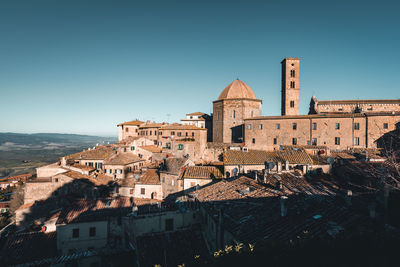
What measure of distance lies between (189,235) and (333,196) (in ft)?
35.0

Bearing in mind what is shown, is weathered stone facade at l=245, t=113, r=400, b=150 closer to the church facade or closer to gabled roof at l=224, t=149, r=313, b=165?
the church facade

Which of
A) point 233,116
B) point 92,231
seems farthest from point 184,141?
point 92,231

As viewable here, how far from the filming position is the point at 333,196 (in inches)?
610

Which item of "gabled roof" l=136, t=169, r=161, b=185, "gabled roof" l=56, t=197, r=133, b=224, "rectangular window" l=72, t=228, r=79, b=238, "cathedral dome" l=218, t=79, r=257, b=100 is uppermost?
"cathedral dome" l=218, t=79, r=257, b=100

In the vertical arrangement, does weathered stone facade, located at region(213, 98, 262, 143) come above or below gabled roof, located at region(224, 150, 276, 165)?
above

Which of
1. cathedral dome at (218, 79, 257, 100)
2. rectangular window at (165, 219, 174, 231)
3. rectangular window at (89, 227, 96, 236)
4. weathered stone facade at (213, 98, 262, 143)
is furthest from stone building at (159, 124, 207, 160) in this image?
rectangular window at (165, 219, 174, 231)

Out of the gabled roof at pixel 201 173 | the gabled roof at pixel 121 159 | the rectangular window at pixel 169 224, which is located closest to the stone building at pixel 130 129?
the gabled roof at pixel 121 159

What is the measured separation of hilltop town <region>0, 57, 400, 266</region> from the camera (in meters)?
10.7

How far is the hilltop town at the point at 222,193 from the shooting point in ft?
35.0

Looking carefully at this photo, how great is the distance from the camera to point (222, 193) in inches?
638

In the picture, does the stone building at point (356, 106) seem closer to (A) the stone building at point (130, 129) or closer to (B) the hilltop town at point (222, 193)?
(B) the hilltop town at point (222, 193)

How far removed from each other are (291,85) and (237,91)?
475 inches

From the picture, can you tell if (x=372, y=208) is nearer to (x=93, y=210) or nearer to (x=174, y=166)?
(x=174, y=166)

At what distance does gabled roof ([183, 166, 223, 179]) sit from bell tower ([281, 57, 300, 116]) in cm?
3043
